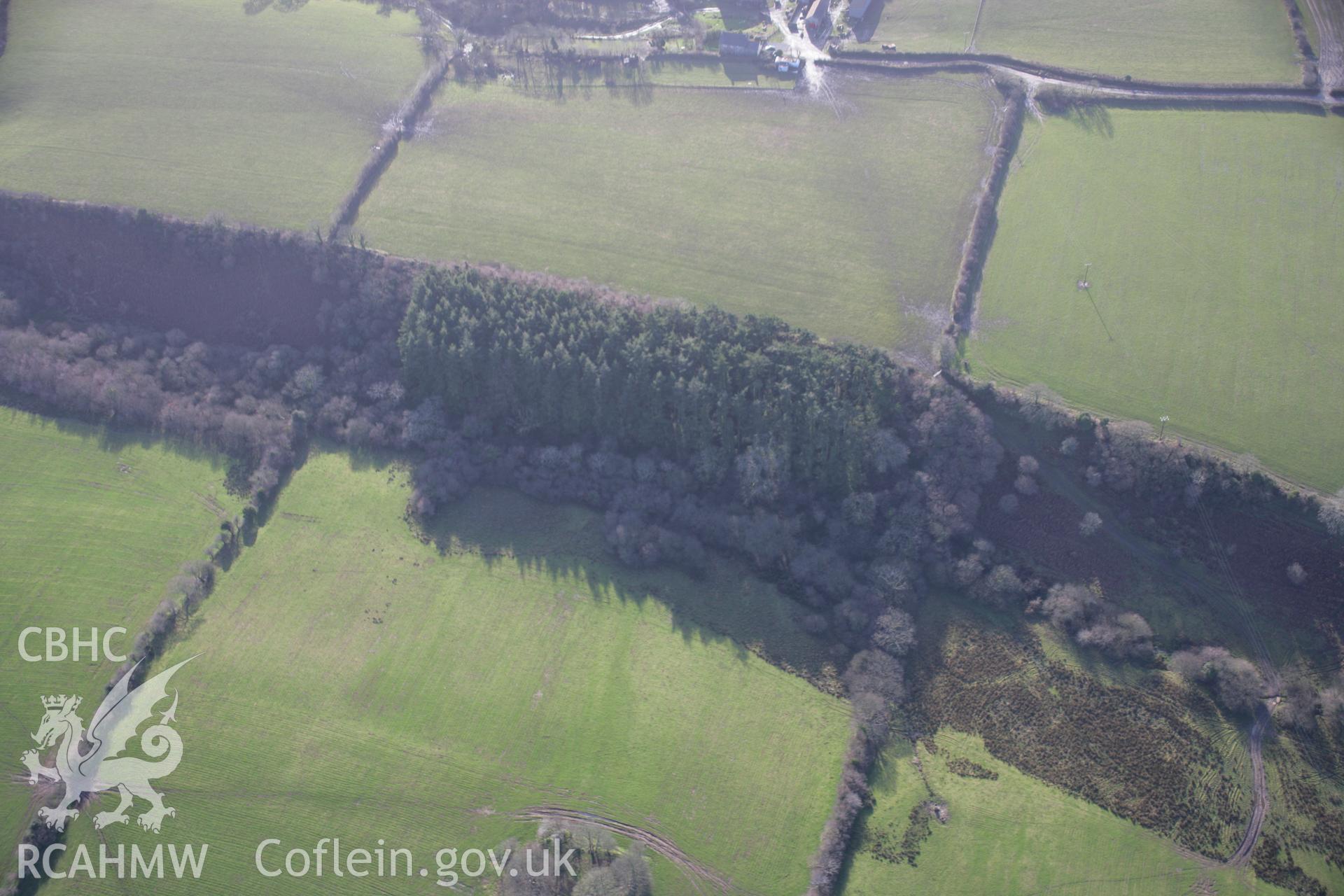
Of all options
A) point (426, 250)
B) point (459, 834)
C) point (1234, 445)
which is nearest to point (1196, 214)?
point (1234, 445)

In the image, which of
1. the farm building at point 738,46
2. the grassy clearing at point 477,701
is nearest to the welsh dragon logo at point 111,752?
the grassy clearing at point 477,701

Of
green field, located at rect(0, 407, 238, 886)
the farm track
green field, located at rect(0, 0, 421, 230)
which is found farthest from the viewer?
green field, located at rect(0, 0, 421, 230)

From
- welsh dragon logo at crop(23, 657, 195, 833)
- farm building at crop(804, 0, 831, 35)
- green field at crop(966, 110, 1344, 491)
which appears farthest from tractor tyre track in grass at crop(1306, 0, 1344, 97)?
welsh dragon logo at crop(23, 657, 195, 833)

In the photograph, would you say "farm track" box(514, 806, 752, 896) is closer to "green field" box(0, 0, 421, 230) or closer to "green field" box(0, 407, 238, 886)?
"green field" box(0, 407, 238, 886)

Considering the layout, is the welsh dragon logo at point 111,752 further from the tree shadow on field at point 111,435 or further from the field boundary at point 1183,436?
the field boundary at point 1183,436

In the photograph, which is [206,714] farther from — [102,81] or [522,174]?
[102,81]

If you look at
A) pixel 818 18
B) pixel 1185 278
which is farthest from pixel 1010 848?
pixel 818 18
